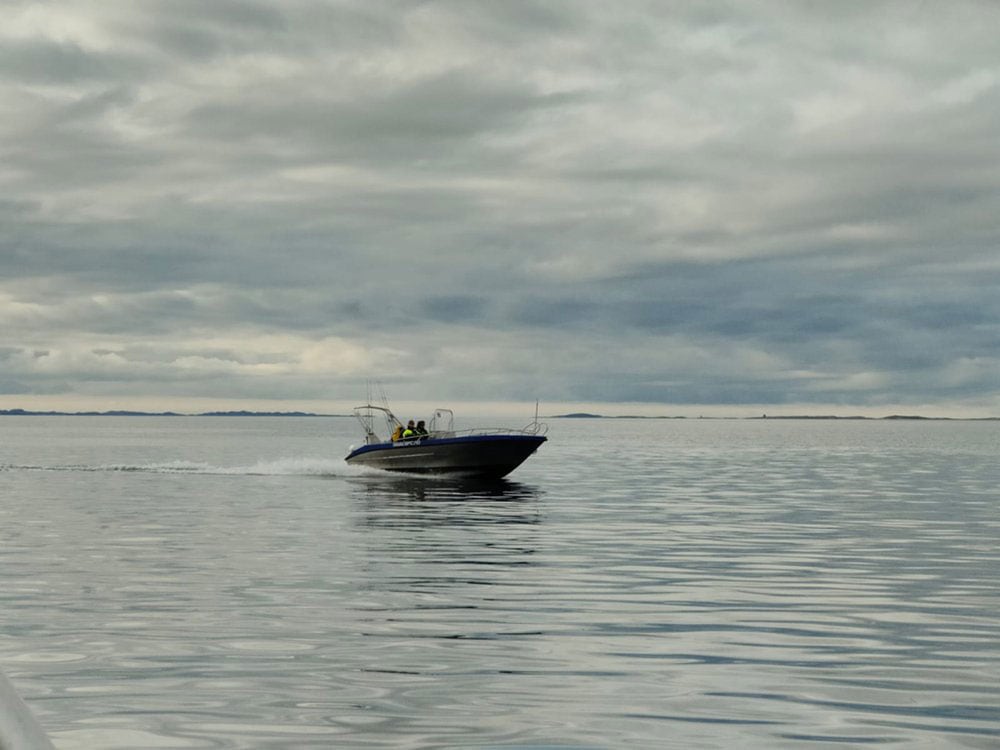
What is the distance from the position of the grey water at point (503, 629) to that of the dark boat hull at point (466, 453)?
1532 centimetres

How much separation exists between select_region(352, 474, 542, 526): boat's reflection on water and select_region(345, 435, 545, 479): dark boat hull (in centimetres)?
77

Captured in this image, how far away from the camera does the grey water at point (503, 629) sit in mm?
10359

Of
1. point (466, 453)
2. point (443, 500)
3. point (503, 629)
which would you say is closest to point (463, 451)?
point (466, 453)

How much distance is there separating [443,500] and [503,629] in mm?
28633

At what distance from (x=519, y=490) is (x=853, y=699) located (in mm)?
41150

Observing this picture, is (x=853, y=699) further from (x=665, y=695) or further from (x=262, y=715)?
(x=262, y=715)

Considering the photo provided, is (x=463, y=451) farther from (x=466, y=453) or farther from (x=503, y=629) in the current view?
(x=503, y=629)

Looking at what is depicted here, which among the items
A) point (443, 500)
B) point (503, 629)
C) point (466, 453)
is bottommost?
point (443, 500)

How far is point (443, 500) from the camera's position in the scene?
4409 centimetres

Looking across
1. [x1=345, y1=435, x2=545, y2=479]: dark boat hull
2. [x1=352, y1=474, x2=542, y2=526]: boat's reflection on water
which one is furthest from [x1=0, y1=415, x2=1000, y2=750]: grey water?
[x1=345, y1=435, x2=545, y2=479]: dark boat hull

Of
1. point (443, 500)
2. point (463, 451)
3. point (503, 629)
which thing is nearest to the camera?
point (503, 629)

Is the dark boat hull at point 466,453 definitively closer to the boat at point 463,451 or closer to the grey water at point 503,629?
the boat at point 463,451

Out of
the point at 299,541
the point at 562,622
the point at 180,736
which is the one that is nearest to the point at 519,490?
the point at 299,541

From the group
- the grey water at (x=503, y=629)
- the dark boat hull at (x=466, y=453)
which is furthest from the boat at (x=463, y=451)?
the grey water at (x=503, y=629)
